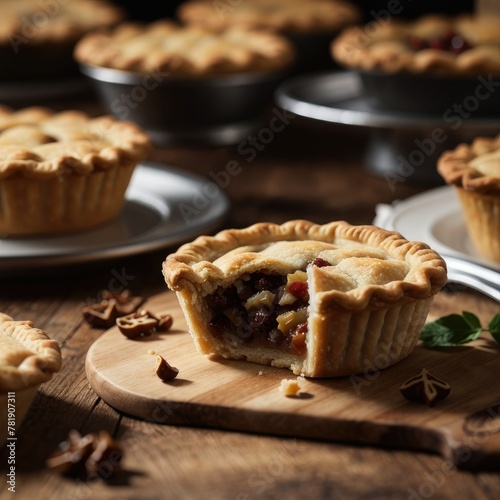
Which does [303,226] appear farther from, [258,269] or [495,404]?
[495,404]

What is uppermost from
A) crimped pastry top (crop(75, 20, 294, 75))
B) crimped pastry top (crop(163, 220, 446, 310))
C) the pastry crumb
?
crimped pastry top (crop(163, 220, 446, 310))

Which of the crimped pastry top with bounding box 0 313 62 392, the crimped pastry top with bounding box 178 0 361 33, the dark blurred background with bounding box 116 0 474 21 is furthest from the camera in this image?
the dark blurred background with bounding box 116 0 474 21

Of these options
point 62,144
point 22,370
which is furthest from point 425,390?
point 62,144

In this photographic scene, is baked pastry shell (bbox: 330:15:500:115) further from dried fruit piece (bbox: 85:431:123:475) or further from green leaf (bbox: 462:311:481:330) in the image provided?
dried fruit piece (bbox: 85:431:123:475)

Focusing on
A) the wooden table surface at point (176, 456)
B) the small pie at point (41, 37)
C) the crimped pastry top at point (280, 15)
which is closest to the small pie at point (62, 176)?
the wooden table surface at point (176, 456)

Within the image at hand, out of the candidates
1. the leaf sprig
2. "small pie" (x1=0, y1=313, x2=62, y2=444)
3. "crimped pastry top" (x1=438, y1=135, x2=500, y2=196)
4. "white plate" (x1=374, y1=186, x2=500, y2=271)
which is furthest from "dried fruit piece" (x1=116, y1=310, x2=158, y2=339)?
"crimped pastry top" (x1=438, y1=135, x2=500, y2=196)

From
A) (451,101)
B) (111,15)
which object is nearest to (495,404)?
(451,101)
